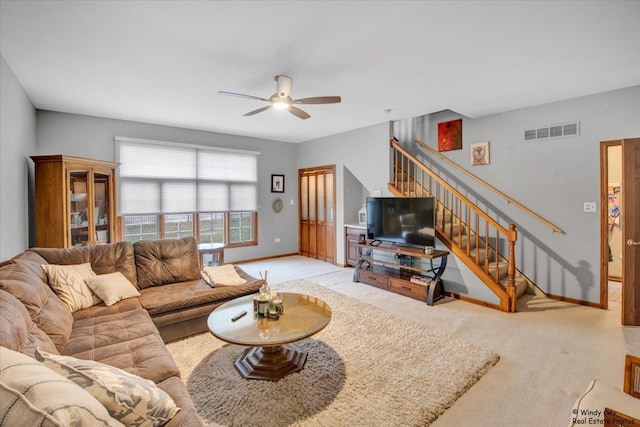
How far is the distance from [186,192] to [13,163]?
255cm

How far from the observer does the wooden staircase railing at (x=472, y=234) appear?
141 inches

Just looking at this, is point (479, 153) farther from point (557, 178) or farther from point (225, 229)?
point (225, 229)

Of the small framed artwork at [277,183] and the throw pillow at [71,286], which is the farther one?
the small framed artwork at [277,183]

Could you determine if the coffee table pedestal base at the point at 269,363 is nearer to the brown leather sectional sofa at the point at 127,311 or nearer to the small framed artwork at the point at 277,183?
the brown leather sectional sofa at the point at 127,311

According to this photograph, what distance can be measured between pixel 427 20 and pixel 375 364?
2.62 metres

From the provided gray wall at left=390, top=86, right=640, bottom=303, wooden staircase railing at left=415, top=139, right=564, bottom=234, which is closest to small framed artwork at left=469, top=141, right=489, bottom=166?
gray wall at left=390, top=86, right=640, bottom=303

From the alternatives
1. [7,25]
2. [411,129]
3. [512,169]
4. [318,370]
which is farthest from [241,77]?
[512,169]

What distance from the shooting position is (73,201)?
374 cm

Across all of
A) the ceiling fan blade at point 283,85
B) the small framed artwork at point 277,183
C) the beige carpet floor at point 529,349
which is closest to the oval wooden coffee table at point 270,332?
the beige carpet floor at point 529,349

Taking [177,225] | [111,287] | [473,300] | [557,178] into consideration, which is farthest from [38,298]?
[557,178]

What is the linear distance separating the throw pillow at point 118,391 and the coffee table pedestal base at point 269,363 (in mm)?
1070

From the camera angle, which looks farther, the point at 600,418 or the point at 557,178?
the point at 557,178

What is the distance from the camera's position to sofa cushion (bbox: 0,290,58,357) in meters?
1.27

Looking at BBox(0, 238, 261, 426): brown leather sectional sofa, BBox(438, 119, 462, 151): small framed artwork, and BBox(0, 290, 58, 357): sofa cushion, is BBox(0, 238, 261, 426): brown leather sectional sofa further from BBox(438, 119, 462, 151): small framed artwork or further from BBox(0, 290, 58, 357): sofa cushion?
BBox(438, 119, 462, 151): small framed artwork
